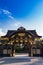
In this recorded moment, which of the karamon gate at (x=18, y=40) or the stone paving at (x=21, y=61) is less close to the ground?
the karamon gate at (x=18, y=40)

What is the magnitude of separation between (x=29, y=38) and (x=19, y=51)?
8895 millimetres

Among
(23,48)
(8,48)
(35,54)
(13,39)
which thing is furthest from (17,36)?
(23,48)

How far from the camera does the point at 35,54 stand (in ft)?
66.0

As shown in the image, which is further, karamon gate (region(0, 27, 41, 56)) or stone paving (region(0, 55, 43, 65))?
karamon gate (region(0, 27, 41, 56))

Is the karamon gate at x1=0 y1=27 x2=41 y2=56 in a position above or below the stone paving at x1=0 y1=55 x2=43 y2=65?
above

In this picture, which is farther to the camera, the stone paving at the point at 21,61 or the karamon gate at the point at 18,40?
the karamon gate at the point at 18,40

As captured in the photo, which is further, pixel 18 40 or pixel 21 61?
pixel 18 40

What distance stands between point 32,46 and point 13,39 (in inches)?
125

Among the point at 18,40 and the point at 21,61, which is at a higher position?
the point at 18,40

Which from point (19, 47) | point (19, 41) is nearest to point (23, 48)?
point (19, 47)

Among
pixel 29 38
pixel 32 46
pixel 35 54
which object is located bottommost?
pixel 35 54

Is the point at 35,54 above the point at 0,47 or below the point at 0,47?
below

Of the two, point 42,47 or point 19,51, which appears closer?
point 42,47

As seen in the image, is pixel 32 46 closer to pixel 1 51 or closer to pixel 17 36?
pixel 17 36
